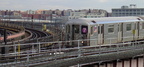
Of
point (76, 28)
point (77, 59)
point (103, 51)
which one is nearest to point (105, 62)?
point (103, 51)

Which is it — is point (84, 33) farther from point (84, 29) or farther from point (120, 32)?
point (120, 32)

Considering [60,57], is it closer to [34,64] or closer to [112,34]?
[34,64]

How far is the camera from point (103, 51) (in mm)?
16625

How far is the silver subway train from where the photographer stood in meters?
21.7

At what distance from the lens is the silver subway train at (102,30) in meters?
21.7

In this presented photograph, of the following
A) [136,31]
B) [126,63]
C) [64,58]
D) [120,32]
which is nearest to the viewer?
[64,58]

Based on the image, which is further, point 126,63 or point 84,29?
point 84,29

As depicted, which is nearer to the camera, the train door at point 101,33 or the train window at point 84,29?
the train window at point 84,29

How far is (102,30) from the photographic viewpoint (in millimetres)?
22984

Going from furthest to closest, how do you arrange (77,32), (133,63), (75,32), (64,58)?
1. (75,32)
2. (77,32)
3. (133,63)
4. (64,58)

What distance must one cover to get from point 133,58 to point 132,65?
514 millimetres

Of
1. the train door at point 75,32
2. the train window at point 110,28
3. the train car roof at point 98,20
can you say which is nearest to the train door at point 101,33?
the train car roof at point 98,20

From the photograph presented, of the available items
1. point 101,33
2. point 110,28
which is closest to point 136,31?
point 110,28

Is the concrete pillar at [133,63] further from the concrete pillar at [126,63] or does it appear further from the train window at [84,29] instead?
the train window at [84,29]
